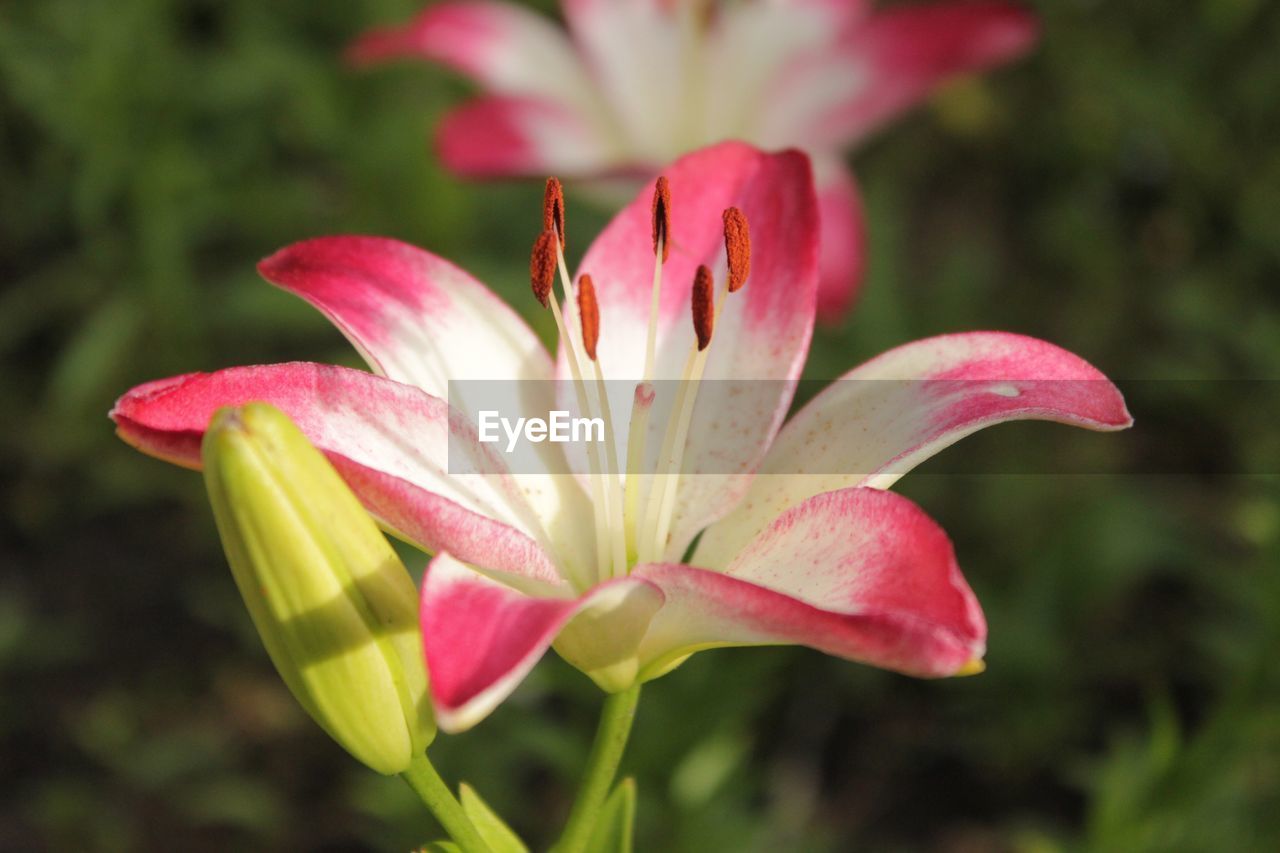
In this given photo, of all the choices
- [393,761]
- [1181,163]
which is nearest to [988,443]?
[1181,163]

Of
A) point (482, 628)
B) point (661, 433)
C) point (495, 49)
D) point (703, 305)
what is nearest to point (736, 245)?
point (703, 305)

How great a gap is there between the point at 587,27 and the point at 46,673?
1.19m

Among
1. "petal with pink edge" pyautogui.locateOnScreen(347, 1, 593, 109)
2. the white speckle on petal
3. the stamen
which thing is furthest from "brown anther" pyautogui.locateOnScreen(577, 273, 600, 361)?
"petal with pink edge" pyautogui.locateOnScreen(347, 1, 593, 109)

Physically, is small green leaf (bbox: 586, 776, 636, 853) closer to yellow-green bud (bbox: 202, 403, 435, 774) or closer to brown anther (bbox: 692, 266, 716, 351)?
yellow-green bud (bbox: 202, 403, 435, 774)

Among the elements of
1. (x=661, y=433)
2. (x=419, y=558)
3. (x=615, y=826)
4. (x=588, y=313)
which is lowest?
(x=419, y=558)

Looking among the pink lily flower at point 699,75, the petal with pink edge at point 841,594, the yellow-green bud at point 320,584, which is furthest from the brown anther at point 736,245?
the pink lily flower at point 699,75

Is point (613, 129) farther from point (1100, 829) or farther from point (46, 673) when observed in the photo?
point (46, 673)

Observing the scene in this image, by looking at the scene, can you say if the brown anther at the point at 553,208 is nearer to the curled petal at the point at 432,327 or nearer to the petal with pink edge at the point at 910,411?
the curled petal at the point at 432,327

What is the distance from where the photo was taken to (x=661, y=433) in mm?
862

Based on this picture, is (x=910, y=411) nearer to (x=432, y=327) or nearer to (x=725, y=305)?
(x=725, y=305)

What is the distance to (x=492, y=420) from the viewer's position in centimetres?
81

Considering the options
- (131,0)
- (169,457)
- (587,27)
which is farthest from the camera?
(131,0)

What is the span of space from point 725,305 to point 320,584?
356mm

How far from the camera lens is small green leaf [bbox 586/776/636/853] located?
2.50 ft
